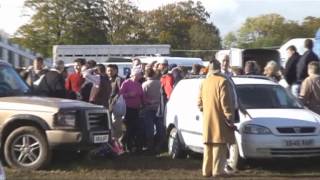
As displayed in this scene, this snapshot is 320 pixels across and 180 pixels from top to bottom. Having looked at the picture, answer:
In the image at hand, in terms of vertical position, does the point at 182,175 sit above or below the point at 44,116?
below

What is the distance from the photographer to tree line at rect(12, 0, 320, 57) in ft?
224

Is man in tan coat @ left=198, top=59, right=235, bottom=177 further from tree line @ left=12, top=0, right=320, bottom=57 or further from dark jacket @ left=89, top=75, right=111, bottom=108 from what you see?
tree line @ left=12, top=0, right=320, bottom=57

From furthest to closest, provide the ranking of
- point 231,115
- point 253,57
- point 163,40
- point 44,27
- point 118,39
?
1. point 163,40
2. point 118,39
3. point 44,27
4. point 253,57
5. point 231,115

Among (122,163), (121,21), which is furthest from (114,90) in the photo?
(121,21)

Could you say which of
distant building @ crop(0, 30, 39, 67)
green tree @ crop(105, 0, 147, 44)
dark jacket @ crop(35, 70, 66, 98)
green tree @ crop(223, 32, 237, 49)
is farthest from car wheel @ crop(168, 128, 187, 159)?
green tree @ crop(223, 32, 237, 49)

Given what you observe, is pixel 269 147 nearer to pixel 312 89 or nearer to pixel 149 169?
pixel 149 169

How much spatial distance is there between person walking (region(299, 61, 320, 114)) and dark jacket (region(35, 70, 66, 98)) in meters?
4.82

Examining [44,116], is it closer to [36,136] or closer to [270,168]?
[36,136]

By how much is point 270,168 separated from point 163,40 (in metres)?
71.7

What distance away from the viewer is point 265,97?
12.9 metres

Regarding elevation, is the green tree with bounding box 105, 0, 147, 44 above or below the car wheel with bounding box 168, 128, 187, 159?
above

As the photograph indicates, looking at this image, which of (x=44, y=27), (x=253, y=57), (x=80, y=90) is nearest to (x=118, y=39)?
(x=44, y=27)

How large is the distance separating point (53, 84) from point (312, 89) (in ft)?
16.8

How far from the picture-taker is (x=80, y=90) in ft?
49.8
